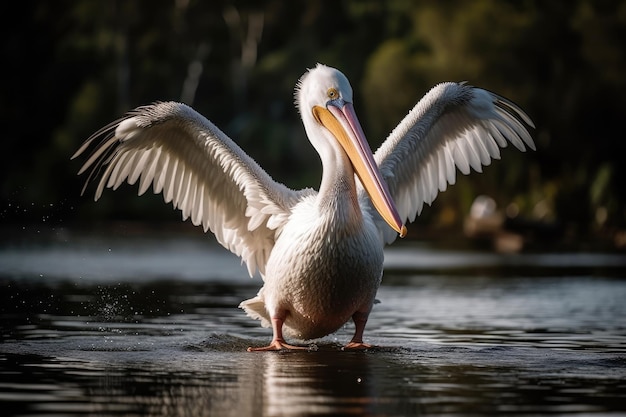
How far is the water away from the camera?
23.5 ft

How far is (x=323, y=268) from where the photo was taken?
31.3 feet

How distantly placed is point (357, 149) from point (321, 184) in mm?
391

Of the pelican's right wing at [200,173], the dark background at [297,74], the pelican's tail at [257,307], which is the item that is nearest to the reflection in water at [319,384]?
the pelican's tail at [257,307]

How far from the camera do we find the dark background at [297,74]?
3762 cm

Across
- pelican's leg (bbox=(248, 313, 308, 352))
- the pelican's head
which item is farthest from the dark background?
the pelican's head

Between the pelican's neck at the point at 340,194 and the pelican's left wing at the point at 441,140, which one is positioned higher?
the pelican's left wing at the point at 441,140

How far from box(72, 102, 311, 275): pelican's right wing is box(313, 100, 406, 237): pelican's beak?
0.79m

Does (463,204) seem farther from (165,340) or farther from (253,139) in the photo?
(165,340)

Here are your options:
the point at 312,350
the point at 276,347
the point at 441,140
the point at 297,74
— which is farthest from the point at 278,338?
the point at 297,74

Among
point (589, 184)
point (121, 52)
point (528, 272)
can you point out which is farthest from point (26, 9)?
point (528, 272)

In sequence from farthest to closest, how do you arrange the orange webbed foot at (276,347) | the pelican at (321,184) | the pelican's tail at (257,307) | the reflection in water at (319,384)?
the pelican's tail at (257,307) < the orange webbed foot at (276,347) < the pelican at (321,184) < the reflection in water at (319,384)

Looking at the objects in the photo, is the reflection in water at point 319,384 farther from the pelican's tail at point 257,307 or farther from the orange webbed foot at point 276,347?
the pelican's tail at point 257,307

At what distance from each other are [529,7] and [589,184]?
698 cm

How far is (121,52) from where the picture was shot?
172 feet
